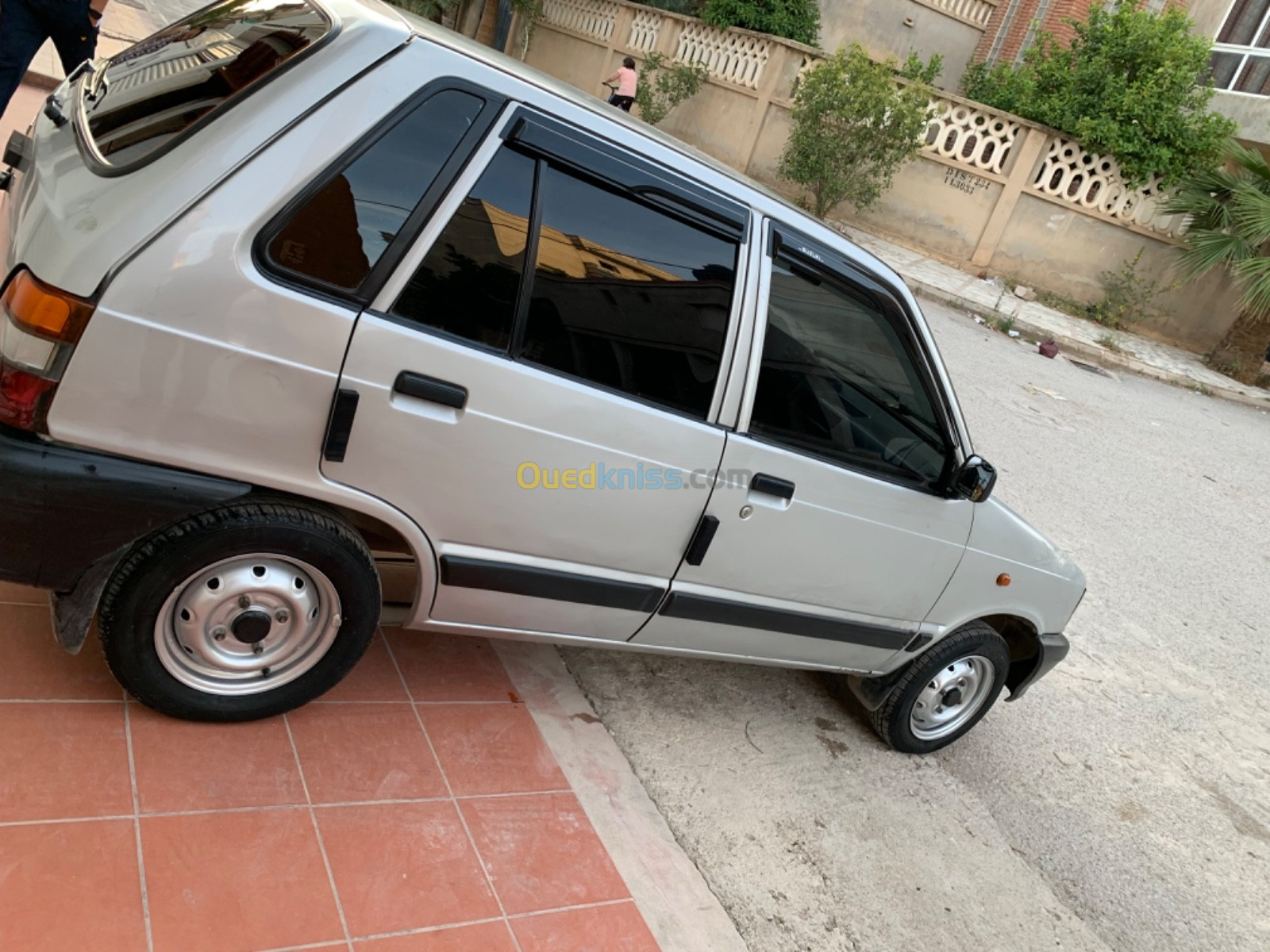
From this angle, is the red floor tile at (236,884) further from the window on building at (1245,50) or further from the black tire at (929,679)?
the window on building at (1245,50)

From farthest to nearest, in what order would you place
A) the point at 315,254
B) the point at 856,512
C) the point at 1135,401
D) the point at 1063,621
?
the point at 1135,401
the point at 1063,621
the point at 856,512
the point at 315,254

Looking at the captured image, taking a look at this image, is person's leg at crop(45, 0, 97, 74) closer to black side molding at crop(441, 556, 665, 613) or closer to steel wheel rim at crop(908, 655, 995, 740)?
black side molding at crop(441, 556, 665, 613)

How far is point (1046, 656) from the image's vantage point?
429 centimetres

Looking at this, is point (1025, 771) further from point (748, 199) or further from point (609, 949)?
point (748, 199)

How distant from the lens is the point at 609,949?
2.69 metres

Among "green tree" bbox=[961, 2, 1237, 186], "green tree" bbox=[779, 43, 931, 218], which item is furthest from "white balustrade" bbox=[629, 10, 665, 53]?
"green tree" bbox=[961, 2, 1237, 186]

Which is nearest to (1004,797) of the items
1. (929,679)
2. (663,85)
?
(929,679)

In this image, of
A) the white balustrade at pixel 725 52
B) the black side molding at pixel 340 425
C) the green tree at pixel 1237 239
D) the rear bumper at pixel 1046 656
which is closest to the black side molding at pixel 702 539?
the black side molding at pixel 340 425

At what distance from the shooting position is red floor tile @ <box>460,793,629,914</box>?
2760 mm

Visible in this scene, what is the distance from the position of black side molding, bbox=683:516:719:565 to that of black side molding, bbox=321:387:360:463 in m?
1.14

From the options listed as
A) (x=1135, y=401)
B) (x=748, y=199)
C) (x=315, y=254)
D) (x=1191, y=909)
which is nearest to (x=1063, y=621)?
(x=1191, y=909)

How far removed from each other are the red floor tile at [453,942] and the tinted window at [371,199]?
163cm

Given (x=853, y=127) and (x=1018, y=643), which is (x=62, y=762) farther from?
(x=853, y=127)

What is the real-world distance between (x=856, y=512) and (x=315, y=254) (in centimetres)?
195
